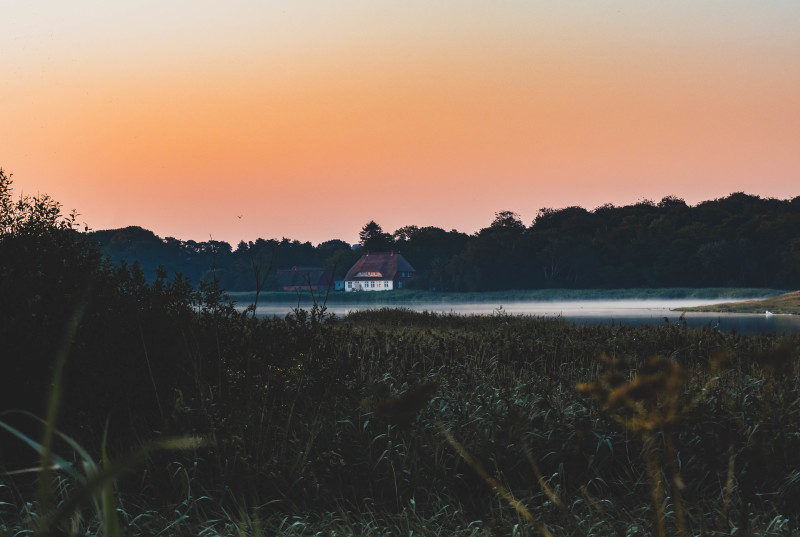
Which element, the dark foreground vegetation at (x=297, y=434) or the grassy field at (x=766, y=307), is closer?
the dark foreground vegetation at (x=297, y=434)

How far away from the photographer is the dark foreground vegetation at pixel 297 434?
18.6ft

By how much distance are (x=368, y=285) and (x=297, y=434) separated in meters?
107

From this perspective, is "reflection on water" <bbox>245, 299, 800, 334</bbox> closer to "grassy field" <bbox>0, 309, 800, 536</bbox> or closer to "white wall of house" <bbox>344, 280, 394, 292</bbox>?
"grassy field" <bbox>0, 309, 800, 536</bbox>

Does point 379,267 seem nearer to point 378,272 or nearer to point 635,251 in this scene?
point 378,272

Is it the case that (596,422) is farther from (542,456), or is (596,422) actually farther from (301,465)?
(301,465)

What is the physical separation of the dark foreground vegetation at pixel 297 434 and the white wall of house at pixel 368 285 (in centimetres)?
10128

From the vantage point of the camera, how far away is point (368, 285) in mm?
113875

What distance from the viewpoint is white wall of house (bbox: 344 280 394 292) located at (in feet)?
362

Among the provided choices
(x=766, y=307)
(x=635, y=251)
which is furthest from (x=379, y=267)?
(x=766, y=307)

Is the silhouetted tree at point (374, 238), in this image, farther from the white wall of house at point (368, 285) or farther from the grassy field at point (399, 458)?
the grassy field at point (399, 458)

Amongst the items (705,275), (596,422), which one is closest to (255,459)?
(596,422)

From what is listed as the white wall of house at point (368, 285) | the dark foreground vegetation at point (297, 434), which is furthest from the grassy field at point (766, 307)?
the white wall of house at point (368, 285)

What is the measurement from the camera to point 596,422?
7.27 m

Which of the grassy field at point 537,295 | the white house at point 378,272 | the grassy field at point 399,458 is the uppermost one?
the white house at point 378,272
